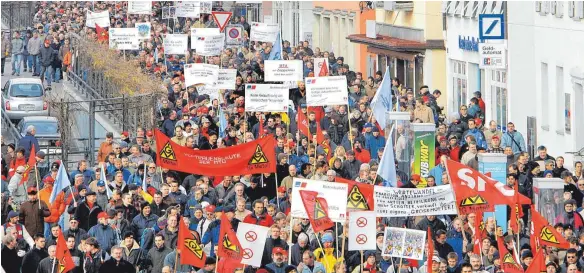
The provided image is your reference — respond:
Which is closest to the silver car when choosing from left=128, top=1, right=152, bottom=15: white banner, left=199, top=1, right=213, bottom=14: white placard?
left=128, top=1, right=152, bottom=15: white banner

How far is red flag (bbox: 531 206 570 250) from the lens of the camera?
2250 cm

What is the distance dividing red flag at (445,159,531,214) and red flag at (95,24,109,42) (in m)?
32.3

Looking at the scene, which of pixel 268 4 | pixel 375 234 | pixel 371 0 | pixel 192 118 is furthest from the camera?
pixel 268 4

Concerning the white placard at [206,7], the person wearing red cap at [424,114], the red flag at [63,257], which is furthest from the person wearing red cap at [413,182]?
the white placard at [206,7]

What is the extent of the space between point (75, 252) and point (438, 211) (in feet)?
13.7

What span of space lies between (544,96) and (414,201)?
1782cm

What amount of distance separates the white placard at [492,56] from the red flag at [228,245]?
641 inches

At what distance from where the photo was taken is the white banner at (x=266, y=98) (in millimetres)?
33438

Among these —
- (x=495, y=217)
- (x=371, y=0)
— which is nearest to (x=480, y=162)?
(x=495, y=217)

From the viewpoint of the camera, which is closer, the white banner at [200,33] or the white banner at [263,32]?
the white banner at [200,33]

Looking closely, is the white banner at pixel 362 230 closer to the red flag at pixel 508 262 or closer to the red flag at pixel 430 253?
the red flag at pixel 430 253

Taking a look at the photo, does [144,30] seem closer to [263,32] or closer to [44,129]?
[263,32]

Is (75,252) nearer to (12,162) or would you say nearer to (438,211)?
(438,211)

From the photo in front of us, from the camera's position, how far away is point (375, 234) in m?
22.9
